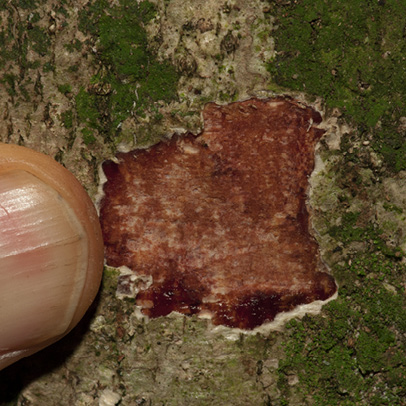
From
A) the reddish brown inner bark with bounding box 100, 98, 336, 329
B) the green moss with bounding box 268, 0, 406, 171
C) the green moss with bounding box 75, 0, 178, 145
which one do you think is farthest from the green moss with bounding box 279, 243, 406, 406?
the green moss with bounding box 75, 0, 178, 145

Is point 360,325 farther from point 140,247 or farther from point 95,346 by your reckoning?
point 95,346

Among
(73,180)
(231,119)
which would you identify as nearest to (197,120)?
(231,119)

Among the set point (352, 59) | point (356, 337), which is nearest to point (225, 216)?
point (356, 337)

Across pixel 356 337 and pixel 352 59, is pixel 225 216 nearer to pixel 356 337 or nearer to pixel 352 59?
pixel 356 337

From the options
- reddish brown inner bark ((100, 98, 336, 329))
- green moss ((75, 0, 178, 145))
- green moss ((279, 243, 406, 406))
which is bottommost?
green moss ((279, 243, 406, 406))

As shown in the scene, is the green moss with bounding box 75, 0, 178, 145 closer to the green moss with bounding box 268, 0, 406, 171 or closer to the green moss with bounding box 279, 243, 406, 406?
the green moss with bounding box 268, 0, 406, 171

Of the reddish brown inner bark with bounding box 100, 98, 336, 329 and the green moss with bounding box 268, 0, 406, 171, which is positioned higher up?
the green moss with bounding box 268, 0, 406, 171
